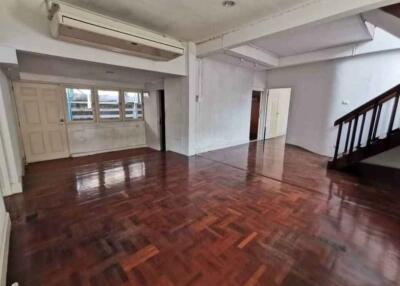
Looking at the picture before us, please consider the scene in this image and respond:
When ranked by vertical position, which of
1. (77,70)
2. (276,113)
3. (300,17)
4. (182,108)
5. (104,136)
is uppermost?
(300,17)

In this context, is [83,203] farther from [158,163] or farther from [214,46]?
[214,46]

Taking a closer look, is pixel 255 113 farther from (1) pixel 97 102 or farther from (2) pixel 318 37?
(1) pixel 97 102

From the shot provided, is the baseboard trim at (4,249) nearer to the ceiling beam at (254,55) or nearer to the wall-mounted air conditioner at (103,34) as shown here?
the wall-mounted air conditioner at (103,34)

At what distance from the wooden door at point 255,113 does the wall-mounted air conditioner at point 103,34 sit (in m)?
4.69

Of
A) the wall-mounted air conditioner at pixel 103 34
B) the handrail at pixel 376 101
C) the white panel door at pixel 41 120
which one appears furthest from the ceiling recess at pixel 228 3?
the white panel door at pixel 41 120

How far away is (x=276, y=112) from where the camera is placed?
805cm

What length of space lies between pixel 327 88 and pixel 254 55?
2288 mm

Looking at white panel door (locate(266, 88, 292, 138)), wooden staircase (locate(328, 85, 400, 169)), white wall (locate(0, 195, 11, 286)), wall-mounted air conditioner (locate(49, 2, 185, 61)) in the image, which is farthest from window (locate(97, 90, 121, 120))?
wooden staircase (locate(328, 85, 400, 169))

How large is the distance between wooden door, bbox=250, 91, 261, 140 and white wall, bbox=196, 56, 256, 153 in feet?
2.72

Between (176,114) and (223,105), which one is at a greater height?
(223,105)

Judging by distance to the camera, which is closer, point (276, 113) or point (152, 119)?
point (152, 119)

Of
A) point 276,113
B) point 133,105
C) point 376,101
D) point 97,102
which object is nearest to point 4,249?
point 97,102

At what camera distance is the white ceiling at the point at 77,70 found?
3.68 meters

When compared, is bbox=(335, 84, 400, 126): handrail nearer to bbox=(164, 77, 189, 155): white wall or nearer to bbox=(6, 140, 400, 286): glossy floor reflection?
bbox=(6, 140, 400, 286): glossy floor reflection
